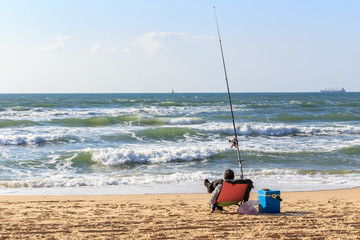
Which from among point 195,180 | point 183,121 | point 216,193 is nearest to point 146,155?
point 195,180

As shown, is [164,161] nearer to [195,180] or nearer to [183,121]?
[195,180]

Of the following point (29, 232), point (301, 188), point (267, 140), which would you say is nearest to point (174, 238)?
Result: point (29, 232)

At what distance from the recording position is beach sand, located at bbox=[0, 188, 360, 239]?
4793 mm

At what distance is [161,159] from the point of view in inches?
494

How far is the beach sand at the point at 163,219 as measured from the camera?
4.79 meters

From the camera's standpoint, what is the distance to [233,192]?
19.3 ft

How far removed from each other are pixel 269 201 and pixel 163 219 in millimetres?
1686

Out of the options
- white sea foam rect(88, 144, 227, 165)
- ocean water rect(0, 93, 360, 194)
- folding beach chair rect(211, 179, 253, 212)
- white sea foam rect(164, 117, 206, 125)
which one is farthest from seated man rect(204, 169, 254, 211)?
white sea foam rect(164, 117, 206, 125)

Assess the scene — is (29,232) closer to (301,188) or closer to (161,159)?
(301,188)

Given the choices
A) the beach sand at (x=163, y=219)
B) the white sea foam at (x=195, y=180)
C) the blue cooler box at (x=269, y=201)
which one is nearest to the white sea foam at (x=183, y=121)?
the white sea foam at (x=195, y=180)

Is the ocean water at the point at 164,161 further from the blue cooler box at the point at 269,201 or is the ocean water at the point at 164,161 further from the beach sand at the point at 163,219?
the blue cooler box at the point at 269,201

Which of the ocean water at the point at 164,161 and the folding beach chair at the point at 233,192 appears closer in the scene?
the folding beach chair at the point at 233,192

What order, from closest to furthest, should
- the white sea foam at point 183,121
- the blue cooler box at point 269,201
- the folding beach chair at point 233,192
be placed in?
the folding beach chair at point 233,192
the blue cooler box at point 269,201
the white sea foam at point 183,121

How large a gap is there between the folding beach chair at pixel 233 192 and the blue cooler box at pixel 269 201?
0.91 feet
